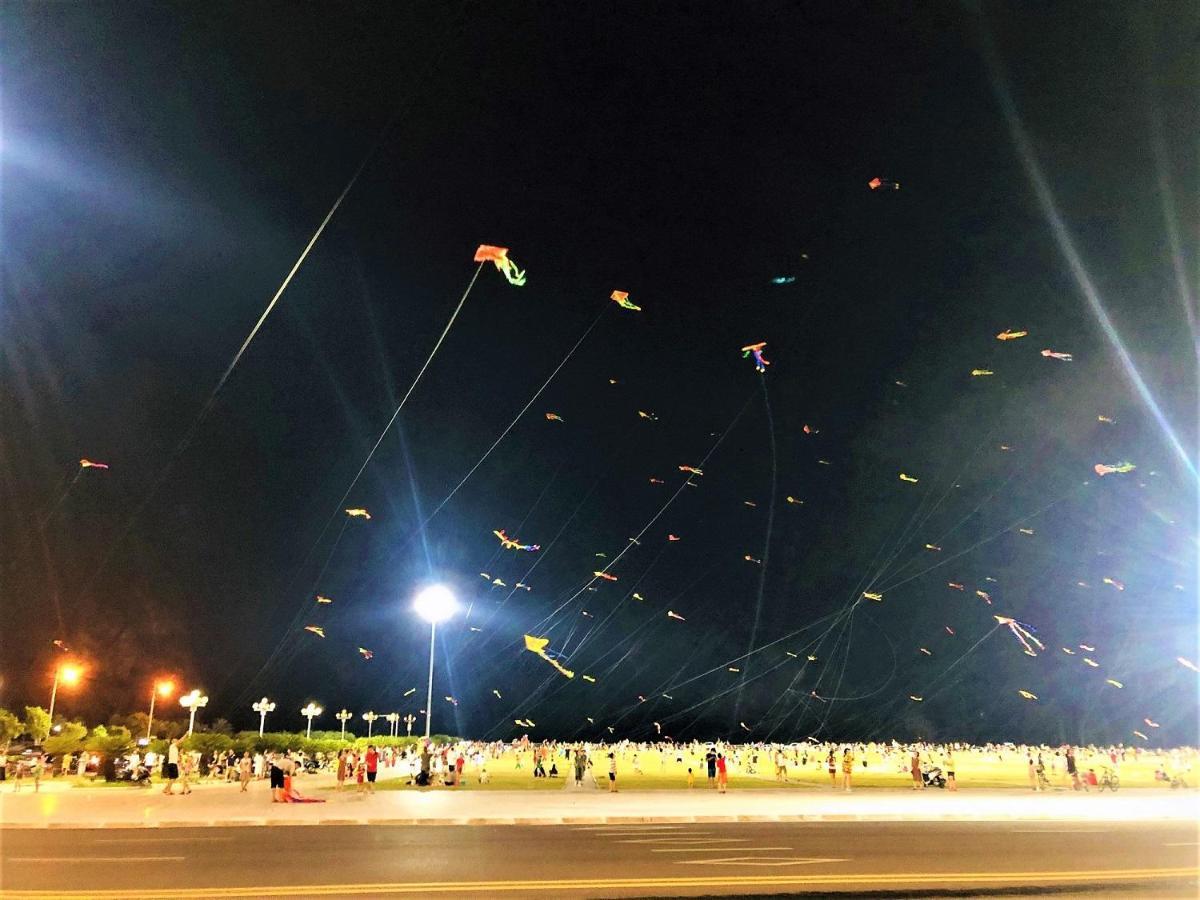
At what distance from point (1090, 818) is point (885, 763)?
34649mm

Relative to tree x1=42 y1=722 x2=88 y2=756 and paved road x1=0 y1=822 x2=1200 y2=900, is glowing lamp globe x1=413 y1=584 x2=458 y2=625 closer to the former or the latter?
paved road x1=0 y1=822 x2=1200 y2=900

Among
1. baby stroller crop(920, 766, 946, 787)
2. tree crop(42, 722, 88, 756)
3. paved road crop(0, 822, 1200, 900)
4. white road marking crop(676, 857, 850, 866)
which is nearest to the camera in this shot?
paved road crop(0, 822, 1200, 900)

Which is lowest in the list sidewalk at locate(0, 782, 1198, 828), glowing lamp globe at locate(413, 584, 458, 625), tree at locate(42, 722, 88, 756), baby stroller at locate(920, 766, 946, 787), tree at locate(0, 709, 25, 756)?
baby stroller at locate(920, 766, 946, 787)

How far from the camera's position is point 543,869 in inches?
415

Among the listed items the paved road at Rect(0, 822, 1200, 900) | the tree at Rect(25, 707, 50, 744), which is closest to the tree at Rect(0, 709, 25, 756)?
the tree at Rect(25, 707, 50, 744)

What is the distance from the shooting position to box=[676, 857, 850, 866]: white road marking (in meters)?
11.3

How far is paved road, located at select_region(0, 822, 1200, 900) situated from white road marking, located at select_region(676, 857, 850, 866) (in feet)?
0.09

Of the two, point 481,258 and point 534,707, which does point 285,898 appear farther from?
point 534,707

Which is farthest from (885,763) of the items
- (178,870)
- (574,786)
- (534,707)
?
(534,707)

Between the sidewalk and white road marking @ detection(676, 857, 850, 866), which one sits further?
the sidewalk

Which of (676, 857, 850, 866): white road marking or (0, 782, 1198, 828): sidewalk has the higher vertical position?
(676, 857, 850, 866): white road marking

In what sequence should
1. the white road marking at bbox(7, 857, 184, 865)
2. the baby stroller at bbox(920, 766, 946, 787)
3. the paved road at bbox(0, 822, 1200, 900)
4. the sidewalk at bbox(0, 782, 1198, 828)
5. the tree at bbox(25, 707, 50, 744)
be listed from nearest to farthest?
the paved road at bbox(0, 822, 1200, 900), the white road marking at bbox(7, 857, 184, 865), the sidewalk at bbox(0, 782, 1198, 828), the baby stroller at bbox(920, 766, 946, 787), the tree at bbox(25, 707, 50, 744)

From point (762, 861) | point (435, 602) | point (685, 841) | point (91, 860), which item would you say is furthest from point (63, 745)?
point (762, 861)

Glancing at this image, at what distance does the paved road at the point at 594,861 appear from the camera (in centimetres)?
942
